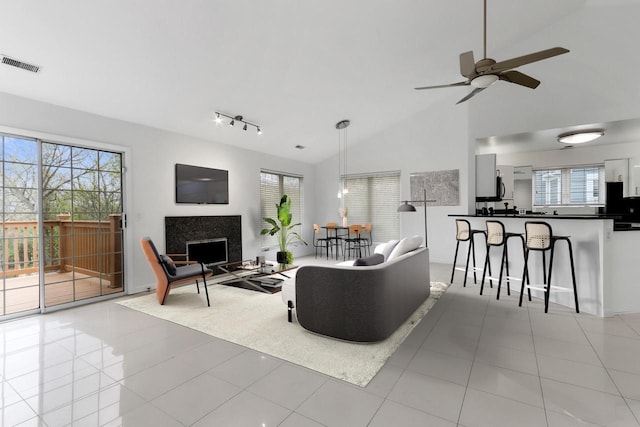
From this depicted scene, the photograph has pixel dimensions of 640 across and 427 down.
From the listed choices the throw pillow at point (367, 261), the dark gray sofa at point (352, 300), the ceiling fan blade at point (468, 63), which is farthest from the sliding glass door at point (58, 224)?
the ceiling fan blade at point (468, 63)

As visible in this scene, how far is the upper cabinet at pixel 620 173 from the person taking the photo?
566cm

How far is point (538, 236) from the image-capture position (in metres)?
3.63

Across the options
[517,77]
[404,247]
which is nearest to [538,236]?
[404,247]

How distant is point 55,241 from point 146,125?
208 cm

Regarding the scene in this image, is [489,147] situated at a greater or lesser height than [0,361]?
greater

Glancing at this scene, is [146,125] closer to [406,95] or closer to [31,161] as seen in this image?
[31,161]

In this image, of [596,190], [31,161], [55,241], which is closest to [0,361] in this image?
[55,241]

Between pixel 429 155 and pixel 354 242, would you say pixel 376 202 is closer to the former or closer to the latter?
pixel 354 242

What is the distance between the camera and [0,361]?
2523 millimetres

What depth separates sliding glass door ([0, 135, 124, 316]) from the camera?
11.6 feet

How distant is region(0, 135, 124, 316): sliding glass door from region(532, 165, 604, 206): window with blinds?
861 centimetres

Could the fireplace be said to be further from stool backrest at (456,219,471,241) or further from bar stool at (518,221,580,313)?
bar stool at (518,221,580,313)

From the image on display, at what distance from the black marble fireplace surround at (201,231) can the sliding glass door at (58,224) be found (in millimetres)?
740

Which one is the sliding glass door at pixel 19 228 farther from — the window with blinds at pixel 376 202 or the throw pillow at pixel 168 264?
the window with blinds at pixel 376 202
